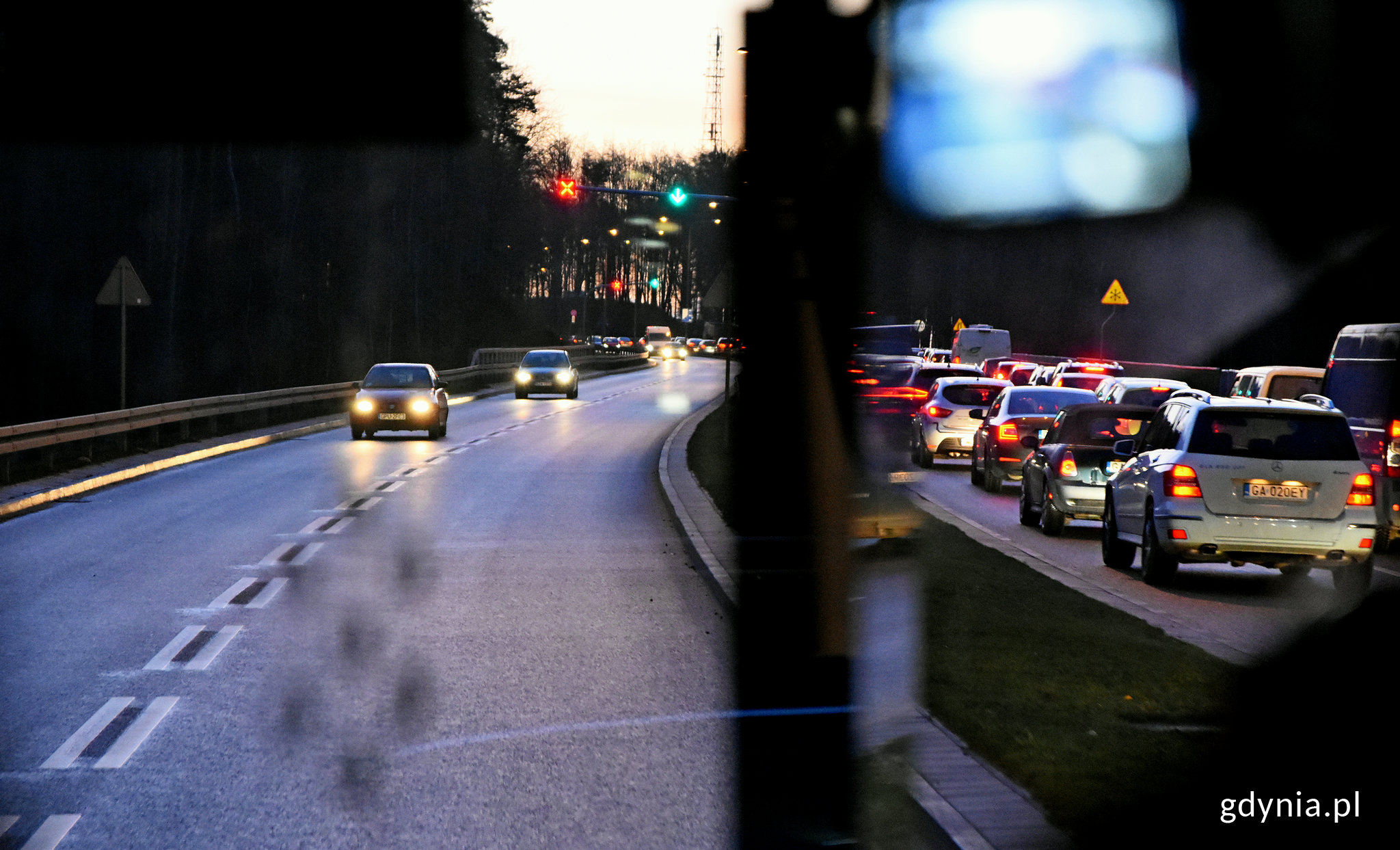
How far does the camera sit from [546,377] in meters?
54.3

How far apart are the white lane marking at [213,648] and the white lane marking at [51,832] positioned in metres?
3.25

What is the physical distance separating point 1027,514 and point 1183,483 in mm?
5515

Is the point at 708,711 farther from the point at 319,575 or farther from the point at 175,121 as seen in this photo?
the point at 175,121

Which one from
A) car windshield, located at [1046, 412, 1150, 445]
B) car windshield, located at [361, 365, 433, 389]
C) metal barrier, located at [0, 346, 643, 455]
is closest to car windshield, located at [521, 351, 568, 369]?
metal barrier, located at [0, 346, 643, 455]

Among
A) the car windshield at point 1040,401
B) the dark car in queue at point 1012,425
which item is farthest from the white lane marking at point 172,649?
the car windshield at point 1040,401

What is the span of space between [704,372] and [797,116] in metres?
78.8

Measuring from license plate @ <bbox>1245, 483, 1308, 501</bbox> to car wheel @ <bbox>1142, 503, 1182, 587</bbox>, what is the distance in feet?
2.66

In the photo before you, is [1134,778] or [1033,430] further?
[1033,430]

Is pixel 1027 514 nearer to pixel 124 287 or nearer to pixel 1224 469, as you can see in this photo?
pixel 1224 469

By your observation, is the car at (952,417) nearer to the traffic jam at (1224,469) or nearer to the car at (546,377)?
the traffic jam at (1224,469)

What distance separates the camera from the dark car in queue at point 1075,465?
57.4ft

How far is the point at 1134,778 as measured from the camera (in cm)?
648

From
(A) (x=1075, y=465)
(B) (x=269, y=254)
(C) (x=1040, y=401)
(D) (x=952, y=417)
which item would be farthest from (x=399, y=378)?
(B) (x=269, y=254)

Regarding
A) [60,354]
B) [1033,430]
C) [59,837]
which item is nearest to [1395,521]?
[1033,430]
